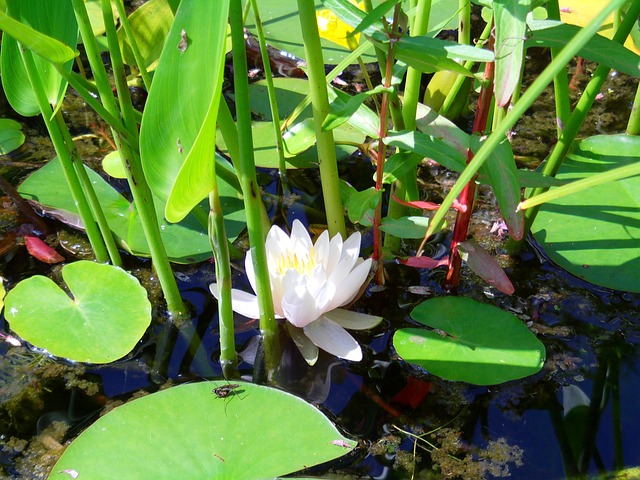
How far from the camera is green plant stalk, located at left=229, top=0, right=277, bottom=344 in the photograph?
897 mm

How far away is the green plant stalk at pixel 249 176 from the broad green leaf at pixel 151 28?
0.89 meters

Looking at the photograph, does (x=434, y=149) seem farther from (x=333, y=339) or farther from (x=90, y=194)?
(x=90, y=194)

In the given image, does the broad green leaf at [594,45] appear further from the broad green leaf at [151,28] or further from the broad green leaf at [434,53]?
the broad green leaf at [151,28]

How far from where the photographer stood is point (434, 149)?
1.14 metres

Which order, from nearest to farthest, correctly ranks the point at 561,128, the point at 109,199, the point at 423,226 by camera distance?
1. the point at 423,226
2. the point at 561,128
3. the point at 109,199

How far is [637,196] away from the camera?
1517 millimetres

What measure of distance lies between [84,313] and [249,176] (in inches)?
21.7

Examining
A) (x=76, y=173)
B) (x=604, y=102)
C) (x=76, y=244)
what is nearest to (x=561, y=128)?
(x=604, y=102)

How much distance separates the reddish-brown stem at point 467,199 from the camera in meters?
1.10

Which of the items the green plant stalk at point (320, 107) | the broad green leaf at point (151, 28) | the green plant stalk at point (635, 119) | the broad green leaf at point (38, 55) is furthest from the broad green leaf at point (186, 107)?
the green plant stalk at point (635, 119)

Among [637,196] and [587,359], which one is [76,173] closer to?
[587,359]

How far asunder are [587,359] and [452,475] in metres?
0.42

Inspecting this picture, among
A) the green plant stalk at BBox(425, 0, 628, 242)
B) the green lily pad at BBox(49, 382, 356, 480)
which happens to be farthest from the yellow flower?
the green plant stalk at BBox(425, 0, 628, 242)

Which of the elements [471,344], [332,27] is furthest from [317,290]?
[332,27]
